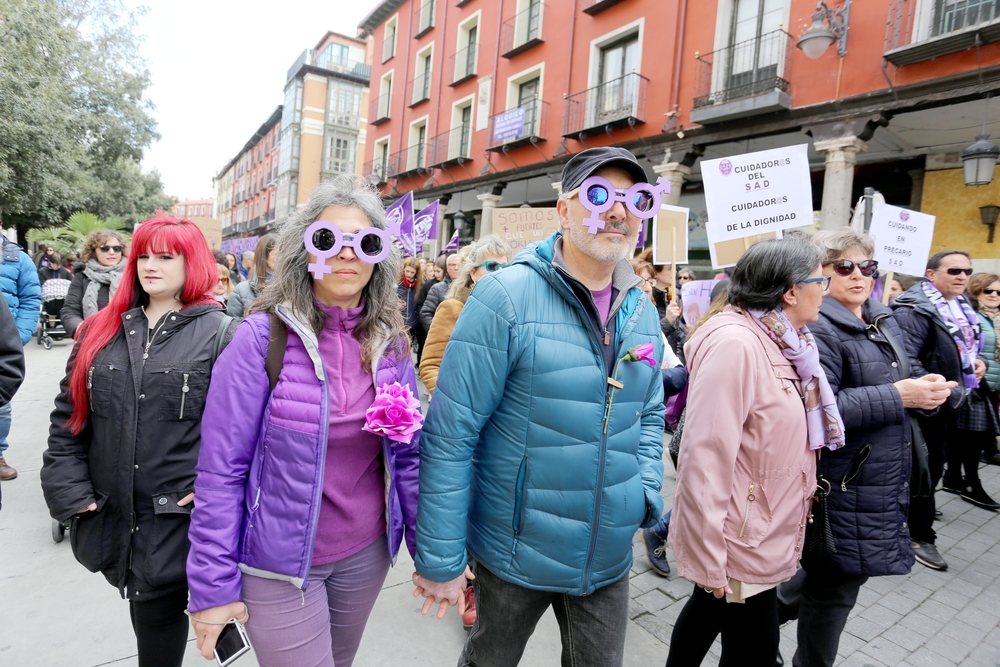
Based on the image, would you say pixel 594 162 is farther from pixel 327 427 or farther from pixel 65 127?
pixel 65 127

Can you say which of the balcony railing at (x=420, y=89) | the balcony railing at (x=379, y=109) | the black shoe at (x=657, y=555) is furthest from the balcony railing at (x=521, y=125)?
the black shoe at (x=657, y=555)

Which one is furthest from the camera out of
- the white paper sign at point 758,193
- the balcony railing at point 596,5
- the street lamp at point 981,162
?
the balcony railing at point 596,5

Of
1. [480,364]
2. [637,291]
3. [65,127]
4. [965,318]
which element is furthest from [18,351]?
[65,127]

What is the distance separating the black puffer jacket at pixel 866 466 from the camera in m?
2.19

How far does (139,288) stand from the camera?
1947 mm

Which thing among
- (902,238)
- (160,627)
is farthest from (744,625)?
(902,238)

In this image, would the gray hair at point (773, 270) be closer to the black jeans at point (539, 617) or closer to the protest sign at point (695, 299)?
the black jeans at point (539, 617)

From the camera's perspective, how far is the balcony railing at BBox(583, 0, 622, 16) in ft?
43.2

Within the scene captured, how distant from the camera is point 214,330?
6.26 ft

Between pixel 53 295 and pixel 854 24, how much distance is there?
14513 mm

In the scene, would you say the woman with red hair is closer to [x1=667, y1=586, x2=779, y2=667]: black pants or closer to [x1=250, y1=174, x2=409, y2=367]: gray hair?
[x1=250, y1=174, x2=409, y2=367]: gray hair

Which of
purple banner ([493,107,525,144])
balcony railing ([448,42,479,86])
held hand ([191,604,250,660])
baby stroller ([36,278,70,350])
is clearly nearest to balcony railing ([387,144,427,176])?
balcony railing ([448,42,479,86])

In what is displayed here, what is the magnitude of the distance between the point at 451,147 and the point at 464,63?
2.78m

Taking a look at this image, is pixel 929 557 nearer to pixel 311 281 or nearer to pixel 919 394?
pixel 919 394
